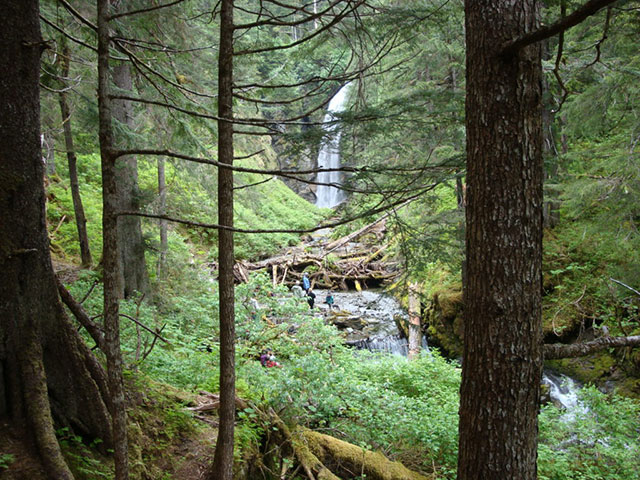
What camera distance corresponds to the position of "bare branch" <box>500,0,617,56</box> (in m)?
1.72

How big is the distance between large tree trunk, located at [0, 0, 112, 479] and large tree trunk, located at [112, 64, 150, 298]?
5.36 meters

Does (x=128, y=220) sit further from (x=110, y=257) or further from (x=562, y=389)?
(x=562, y=389)

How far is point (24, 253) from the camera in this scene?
2539mm

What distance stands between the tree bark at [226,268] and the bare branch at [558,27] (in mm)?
2095

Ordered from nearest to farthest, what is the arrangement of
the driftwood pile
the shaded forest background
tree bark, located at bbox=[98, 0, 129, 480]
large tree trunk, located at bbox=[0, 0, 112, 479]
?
tree bark, located at bbox=[98, 0, 129, 480], large tree trunk, located at bbox=[0, 0, 112, 479], the shaded forest background, the driftwood pile

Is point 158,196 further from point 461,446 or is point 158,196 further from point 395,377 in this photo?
point 461,446

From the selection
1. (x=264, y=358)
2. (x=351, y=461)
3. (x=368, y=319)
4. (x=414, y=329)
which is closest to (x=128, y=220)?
(x=264, y=358)

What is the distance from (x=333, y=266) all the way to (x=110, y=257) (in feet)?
52.3

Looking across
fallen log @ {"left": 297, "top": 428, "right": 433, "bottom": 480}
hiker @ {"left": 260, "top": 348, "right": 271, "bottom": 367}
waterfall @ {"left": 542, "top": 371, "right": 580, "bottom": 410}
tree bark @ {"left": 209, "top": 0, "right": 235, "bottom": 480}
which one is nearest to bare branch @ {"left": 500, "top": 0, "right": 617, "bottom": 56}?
tree bark @ {"left": 209, "top": 0, "right": 235, "bottom": 480}

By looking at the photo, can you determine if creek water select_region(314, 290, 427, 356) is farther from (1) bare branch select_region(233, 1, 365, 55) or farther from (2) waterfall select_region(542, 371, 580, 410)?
(1) bare branch select_region(233, 1, 365, 55)

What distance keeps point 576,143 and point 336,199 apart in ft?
61.0

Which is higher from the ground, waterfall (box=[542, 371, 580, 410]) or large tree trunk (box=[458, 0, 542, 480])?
large tree trunk (box=[458, 0, 542, 480])

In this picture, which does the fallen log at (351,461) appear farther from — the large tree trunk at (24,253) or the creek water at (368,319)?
the creek water at (368,319)

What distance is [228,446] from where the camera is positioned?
3371mm
